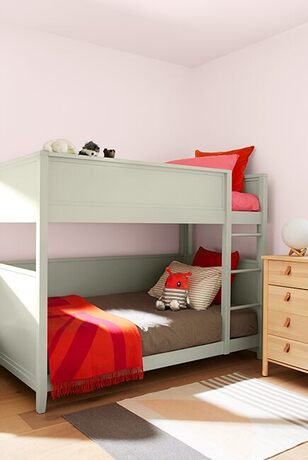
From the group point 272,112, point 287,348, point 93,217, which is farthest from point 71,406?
point 272,112

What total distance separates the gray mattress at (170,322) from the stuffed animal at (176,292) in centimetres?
7

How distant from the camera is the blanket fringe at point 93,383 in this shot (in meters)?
2.49

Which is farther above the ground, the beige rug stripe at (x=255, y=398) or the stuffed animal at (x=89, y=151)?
the stuffed animal at (x=89, y=151)

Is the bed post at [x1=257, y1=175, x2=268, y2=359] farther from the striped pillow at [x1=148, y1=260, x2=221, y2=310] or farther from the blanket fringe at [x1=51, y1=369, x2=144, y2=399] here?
the blanket fringe at [x1=51, y1=369, x2=144, y2=399]

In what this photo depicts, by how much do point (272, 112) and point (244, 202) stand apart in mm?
747

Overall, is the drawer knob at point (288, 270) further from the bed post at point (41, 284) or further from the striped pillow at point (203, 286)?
the bed post at point (41, 284)

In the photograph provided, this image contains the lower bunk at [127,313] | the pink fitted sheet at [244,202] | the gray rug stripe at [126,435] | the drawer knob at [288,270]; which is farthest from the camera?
the pink fitted sheet at [244,202]

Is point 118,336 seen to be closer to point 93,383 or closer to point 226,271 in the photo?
point 93,383

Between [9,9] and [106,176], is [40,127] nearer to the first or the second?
[9,9]

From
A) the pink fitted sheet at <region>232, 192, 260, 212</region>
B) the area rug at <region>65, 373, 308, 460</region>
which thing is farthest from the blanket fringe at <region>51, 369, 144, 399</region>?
the pink fitted sheet at <region>232, 192, 260, 212</region>

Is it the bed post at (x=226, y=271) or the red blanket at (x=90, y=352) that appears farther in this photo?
the bed post at (x=226, y=271)

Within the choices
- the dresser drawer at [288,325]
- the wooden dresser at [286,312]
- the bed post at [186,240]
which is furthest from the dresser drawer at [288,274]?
the bed post at [186,240]

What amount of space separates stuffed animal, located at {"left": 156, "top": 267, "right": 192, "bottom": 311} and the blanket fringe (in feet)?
2.08

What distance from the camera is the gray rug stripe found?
2.05 metres
